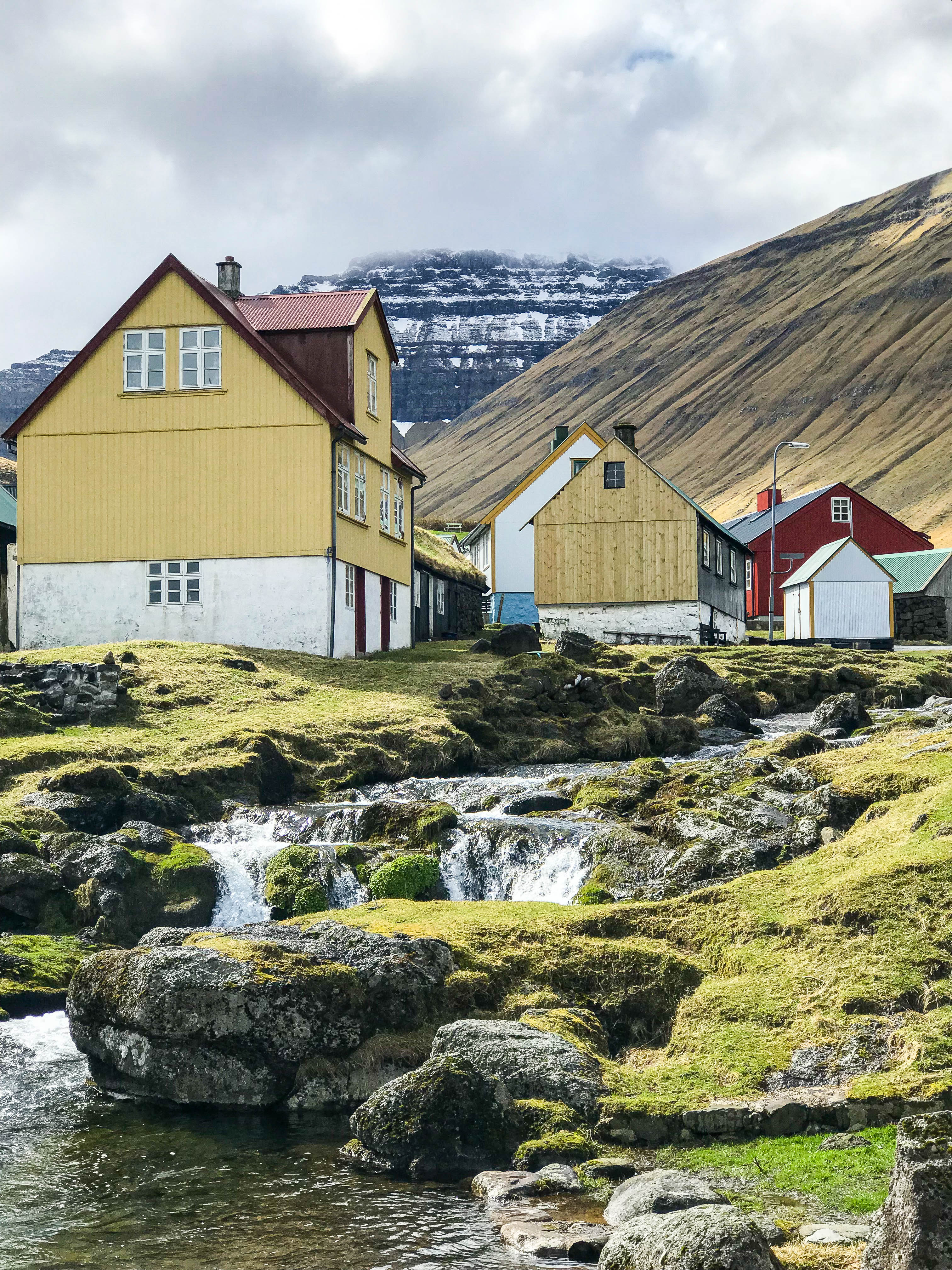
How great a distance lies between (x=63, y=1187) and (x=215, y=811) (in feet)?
47.3

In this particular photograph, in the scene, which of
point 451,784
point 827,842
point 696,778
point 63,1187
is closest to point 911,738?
point 696,778

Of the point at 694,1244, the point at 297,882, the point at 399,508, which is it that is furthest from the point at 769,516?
the point at 694,1244

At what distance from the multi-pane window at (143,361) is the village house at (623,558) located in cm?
2014

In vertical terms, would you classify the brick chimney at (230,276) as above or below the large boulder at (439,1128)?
above

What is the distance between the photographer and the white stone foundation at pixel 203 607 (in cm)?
4025

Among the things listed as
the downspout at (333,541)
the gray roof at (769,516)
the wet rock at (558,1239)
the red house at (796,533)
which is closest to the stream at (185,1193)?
the wet rock at (558,1239)

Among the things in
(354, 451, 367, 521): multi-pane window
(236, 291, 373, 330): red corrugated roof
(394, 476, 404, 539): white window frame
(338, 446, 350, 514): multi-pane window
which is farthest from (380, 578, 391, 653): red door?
(236, 291, 373, 330): red corrugated roof

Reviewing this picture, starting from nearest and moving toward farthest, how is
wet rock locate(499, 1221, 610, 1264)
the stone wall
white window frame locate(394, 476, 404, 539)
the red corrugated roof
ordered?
wet rock locate(499, 1221, 610, 1264), the red corrugated roof, white window frame locate(394, 476, 404, 539), the stone wall

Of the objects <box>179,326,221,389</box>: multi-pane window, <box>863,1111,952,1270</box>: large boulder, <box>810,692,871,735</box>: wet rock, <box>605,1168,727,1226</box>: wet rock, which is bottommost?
<box>605,1168,727,1226</box>: wet rock

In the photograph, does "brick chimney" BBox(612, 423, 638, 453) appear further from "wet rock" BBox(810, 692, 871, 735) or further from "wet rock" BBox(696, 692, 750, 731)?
"wet rock" BBox(810, 692, 871, 735)

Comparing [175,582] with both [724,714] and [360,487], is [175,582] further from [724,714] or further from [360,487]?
[724,714]

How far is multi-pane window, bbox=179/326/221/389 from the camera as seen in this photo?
41.0 m

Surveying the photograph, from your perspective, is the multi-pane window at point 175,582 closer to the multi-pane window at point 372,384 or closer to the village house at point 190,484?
the village house at point 190,484

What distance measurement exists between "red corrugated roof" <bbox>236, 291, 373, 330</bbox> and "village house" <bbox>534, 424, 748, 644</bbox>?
50.7 feet
